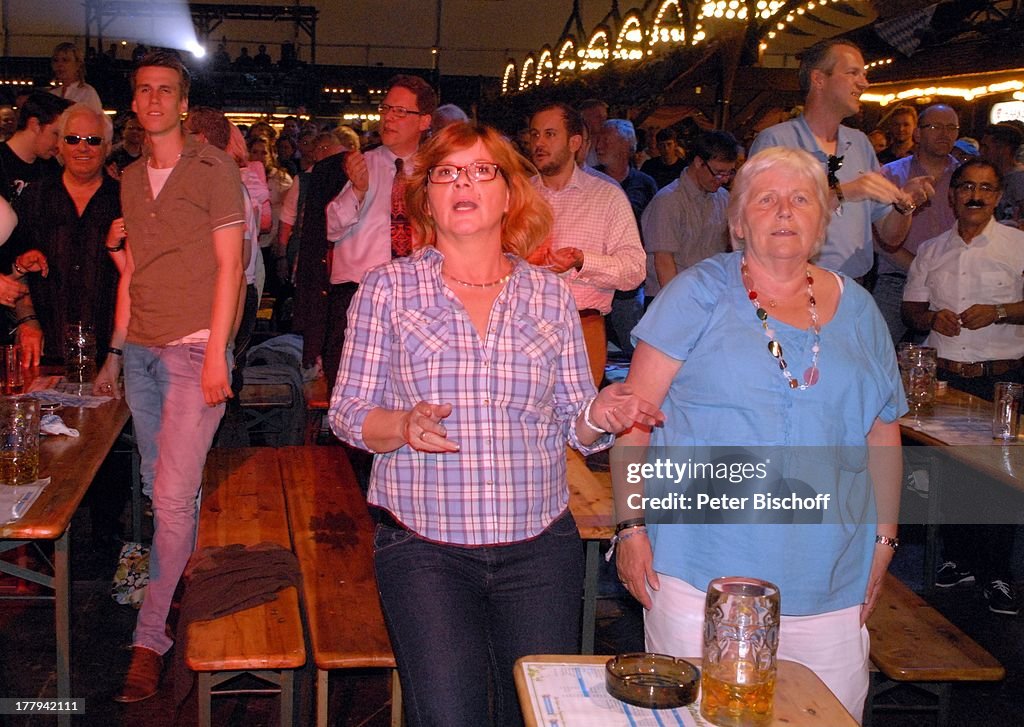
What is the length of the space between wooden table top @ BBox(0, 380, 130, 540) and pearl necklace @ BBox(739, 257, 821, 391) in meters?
1.74

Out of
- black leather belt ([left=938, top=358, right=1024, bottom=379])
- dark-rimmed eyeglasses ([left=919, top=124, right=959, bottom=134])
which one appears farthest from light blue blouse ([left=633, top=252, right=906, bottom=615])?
dark-rimmed eyeglasses ([left=919, top=124, right=959, bottom=134])

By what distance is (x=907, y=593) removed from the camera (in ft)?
10.6

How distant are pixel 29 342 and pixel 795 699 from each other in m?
3.28

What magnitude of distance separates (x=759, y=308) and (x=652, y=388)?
0.29 meters

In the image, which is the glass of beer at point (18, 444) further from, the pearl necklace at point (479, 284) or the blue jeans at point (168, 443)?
the pearl necklace at point (479, 284)

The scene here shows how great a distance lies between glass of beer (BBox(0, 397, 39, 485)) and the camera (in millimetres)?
2869

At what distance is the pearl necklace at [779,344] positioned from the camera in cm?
227

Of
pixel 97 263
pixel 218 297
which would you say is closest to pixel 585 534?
pixel 218 297

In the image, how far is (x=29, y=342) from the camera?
4047mm

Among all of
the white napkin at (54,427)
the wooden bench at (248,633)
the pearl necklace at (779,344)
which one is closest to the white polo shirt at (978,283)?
the pearl necklace at (779,344)

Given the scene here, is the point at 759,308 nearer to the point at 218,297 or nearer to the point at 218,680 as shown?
the point at 218,680

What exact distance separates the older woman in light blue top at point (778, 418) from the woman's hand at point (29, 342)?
2573 millimetres

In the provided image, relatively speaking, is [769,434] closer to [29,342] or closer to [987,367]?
[987,367]

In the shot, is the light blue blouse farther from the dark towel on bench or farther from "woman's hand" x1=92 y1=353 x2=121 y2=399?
"woman's hand" x1=92 y1=353 x2=121 y2=399
